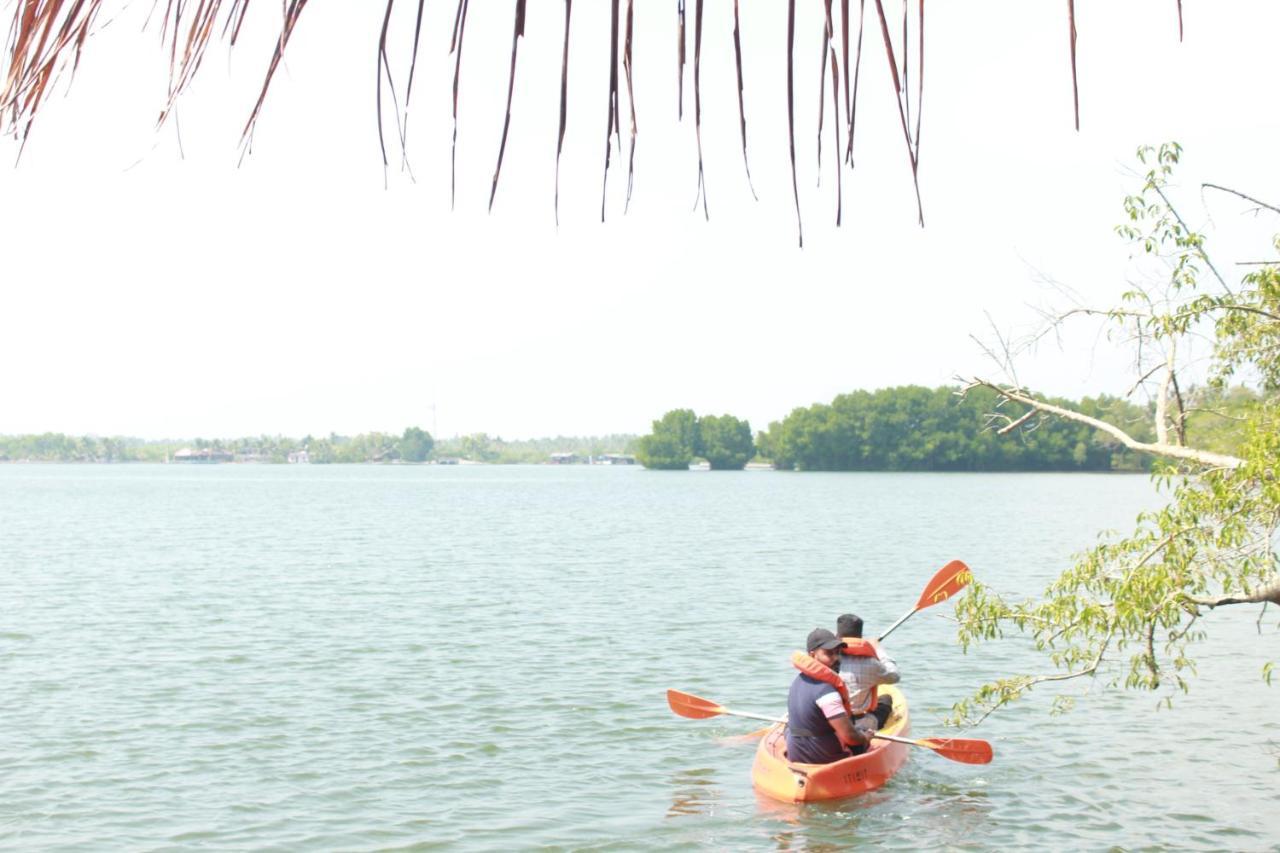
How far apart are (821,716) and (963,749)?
2.07 metres

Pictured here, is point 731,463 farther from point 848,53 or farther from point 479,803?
point 848,53

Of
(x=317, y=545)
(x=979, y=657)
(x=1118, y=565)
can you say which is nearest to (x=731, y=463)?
(x=317, y=545)

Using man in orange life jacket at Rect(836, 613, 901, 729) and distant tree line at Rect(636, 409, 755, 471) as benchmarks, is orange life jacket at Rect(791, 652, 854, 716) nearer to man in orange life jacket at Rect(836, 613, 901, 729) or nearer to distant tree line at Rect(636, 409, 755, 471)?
man in orange life jacket at Rect(836, 613, 901, 729)

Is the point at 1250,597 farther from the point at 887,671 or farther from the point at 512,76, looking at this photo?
the point at 512,76

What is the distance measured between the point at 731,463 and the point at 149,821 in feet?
523

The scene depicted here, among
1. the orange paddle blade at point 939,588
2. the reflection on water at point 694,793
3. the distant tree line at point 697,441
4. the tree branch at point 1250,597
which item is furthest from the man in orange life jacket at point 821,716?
the distant tree line at point 697,441

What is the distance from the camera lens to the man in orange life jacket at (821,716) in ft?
33.0

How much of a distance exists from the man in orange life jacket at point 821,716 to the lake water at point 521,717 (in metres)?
0.53

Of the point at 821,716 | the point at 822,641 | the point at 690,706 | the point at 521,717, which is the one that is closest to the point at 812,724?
the point at 821,716

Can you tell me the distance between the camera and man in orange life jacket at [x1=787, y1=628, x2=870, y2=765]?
10.0 metres

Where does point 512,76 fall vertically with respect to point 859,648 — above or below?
above

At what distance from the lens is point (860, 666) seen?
1118 centimetres

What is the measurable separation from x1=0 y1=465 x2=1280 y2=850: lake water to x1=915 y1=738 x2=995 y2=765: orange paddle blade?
0.35 m

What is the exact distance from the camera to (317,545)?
149 feet
